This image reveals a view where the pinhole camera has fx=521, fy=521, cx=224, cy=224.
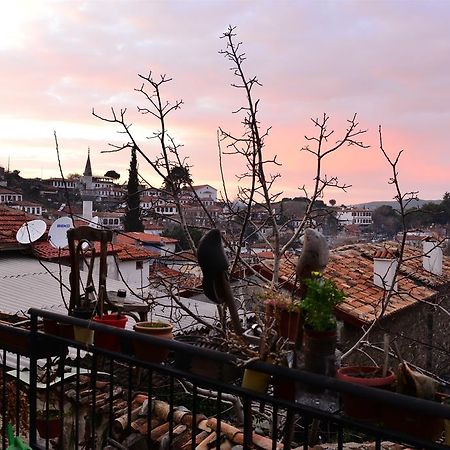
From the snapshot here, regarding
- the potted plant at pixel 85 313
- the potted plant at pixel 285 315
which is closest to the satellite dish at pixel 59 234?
the potted plant at pixel 85 313

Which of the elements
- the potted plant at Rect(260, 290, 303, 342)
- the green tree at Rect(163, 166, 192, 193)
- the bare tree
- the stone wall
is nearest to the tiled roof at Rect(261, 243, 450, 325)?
the stone wall

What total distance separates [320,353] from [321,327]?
0.24 feet

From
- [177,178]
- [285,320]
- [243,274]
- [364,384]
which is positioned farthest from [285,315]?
[243,274]

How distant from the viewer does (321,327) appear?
152 centimetres

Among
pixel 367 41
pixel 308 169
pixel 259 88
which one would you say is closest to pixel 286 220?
pixel 308 169

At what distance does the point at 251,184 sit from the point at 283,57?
1.77 meters

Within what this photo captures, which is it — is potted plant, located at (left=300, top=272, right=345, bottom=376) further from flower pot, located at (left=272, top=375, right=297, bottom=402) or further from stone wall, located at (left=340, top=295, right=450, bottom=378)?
stone wall, located at (left=340, top=295, right=450, bottom=378)

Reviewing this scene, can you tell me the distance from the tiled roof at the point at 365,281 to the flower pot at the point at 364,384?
438 cm

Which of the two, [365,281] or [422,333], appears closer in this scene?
[365,281]

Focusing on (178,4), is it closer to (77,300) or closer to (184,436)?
(77,300)

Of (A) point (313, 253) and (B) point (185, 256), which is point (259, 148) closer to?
(B) point (185, 256)

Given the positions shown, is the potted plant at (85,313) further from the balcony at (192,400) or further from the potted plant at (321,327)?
the potted plant at (321,327)

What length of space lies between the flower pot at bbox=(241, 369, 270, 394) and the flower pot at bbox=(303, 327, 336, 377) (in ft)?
0.41

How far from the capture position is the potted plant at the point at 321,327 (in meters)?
1.51
